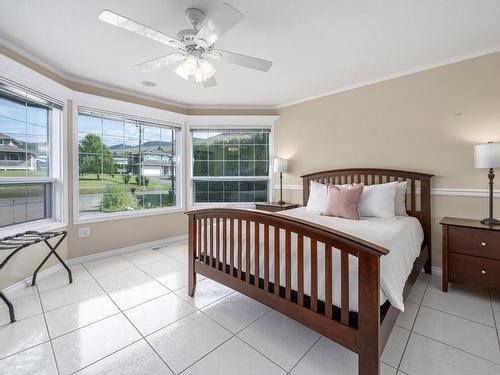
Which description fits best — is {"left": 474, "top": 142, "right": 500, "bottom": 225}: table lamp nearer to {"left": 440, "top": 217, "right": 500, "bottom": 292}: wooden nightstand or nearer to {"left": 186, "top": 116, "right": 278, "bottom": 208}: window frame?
{"left": 440, "top": 217, "right": 500, "bottom": 292}: wooden nightstand

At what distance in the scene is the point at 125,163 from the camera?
3.69m

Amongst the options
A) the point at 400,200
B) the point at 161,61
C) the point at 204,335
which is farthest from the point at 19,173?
the point at 400,200

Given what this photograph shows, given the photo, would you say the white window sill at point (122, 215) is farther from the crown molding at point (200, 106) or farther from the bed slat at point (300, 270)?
the bed slat at point (300, 270)

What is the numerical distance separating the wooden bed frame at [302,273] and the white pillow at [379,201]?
0.54m

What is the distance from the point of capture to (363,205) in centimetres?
272

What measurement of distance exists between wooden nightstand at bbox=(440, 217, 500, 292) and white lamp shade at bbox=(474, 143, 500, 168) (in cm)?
57

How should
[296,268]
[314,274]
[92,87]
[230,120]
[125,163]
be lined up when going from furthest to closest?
[230,120] → [125,163] → [92,87] → [296,268] → [314,274]

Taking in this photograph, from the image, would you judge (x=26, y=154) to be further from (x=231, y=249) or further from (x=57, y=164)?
(x=231, y=249)

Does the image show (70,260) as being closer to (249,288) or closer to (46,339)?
(46,339)

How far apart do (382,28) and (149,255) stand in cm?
378

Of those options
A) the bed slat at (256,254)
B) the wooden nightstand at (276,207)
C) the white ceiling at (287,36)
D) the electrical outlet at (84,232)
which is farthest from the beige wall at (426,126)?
the electrical outlet at (84,232)

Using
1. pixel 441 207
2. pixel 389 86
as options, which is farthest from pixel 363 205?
pixel 389 86

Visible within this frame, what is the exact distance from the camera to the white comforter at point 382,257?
1.34 meters

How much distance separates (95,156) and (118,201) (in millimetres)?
725
